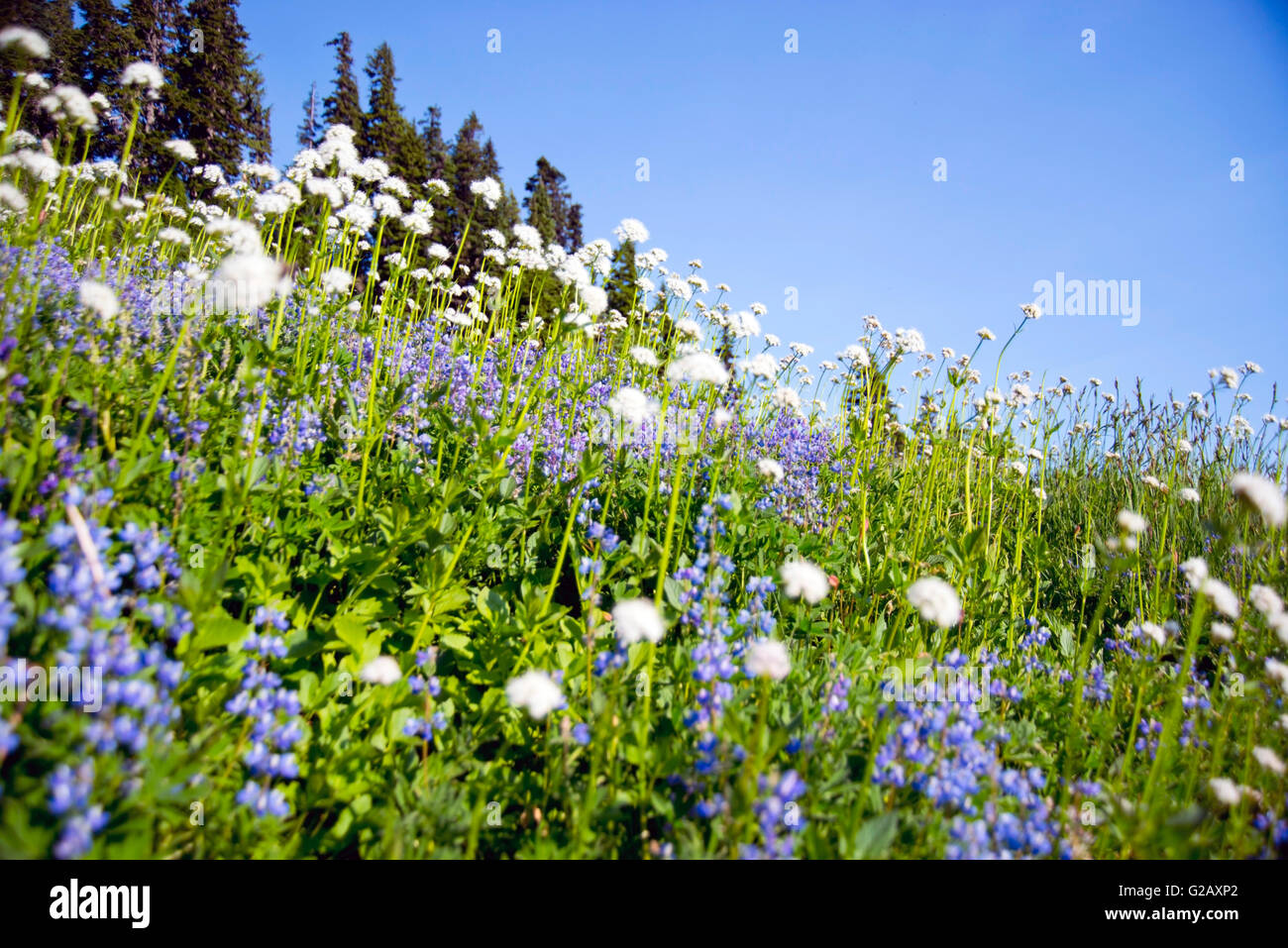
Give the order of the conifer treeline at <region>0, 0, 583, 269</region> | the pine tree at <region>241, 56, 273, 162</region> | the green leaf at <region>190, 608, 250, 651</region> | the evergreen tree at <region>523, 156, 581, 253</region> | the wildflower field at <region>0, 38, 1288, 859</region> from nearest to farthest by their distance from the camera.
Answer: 1. the wildflower field at <region>0, 38, 1288, 859</region>
2. the green leaf at <region>190, 608, 250, 651</region>
3. the conifer treeline at <region>0, 0, 583, 269</region>
4. the pine tree at <region>241, 56, 273, 162</region>
5. the evergreen tree at <region>523, 156, 581, 253</region>

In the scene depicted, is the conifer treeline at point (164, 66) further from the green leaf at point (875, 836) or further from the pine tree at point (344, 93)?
the green leaf at point (875, 836)

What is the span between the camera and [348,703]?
2260 millimetres

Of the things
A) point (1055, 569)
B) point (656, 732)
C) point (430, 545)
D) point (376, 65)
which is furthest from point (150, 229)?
point (376, 65)

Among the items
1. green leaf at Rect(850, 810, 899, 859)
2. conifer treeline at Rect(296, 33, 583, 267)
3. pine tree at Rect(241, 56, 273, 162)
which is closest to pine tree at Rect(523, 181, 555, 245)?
conifer treeline at Rect(296, 33, 583, 267)

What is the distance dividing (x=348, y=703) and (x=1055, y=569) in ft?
18.2

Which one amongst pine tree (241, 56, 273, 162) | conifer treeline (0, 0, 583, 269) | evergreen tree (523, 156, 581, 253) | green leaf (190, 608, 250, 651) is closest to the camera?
green leaf (190, 608, 250, 651)

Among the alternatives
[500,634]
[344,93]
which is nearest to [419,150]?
[344,93]

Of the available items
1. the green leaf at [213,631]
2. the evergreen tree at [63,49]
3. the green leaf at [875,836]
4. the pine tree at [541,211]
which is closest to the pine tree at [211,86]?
the evergreen tree at [63,49]

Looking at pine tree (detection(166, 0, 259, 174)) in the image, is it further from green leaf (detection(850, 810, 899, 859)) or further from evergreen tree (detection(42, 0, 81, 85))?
green leaf (detection(850, 810, 899, 859))

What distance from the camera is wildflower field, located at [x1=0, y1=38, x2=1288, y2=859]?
1.54 meters

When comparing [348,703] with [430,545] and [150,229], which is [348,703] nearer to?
[430,545]

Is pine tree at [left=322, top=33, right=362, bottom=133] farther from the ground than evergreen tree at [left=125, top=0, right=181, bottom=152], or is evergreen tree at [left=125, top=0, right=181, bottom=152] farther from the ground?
pine tree at [left=322, top=33, right=362, bottom=133]

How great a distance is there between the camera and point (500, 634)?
248cm

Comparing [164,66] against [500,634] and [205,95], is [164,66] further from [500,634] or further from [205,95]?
[500,634]
